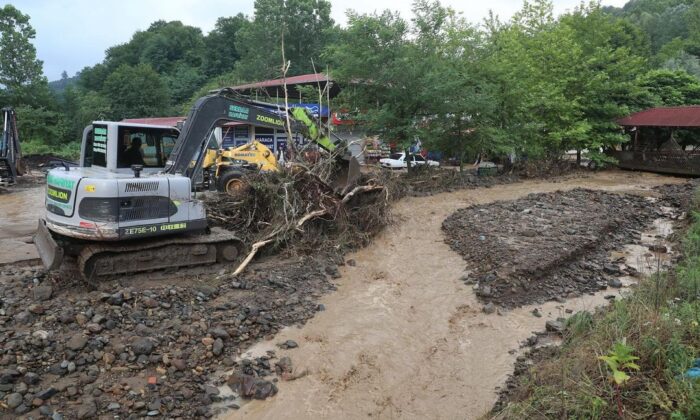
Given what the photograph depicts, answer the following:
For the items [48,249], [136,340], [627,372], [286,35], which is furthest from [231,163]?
[286,35]

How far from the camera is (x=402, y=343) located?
Result: 7.00 meters

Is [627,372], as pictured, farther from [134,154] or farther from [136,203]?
[134,154]

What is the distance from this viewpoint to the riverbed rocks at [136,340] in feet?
17.0

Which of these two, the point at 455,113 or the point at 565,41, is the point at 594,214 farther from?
the point at 565,41

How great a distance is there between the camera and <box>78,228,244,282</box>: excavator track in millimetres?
7773

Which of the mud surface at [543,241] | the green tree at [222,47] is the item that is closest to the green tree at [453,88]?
the mud surface at [543,241]

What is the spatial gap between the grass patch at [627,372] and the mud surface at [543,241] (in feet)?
9.64

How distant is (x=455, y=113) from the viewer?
1880 centimetres

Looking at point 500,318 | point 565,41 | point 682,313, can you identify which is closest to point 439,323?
point 500,318

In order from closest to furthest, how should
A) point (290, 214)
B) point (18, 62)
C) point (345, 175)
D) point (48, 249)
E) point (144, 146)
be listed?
point (48, 249), point (144, 146), point (290, 214), point (345, 175), point (18, 62)

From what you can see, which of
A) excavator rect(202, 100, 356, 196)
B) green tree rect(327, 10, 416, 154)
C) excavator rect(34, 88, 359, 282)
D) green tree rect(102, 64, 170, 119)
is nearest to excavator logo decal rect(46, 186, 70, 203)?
excavator rect(34, 88, 359, 282)

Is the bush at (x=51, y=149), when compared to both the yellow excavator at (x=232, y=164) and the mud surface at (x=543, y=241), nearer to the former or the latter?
the yellow excavator at (x=232, y=164)

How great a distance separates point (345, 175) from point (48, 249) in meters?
6.32

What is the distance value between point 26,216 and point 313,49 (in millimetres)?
38087
